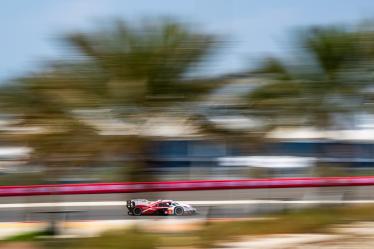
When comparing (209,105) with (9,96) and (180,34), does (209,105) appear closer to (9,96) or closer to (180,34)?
(180,34)

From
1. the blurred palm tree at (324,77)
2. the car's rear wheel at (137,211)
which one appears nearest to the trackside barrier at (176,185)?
the car's rear wheel at (137,211)

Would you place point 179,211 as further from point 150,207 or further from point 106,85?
point 106,85

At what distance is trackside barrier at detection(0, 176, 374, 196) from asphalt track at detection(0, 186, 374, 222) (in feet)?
0.61

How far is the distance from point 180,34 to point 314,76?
431 centimetres

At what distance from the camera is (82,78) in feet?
38.2

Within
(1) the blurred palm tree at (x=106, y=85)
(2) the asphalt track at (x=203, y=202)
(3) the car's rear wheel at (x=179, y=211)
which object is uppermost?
(1) the blurred palm tree at (x=106, y=85)

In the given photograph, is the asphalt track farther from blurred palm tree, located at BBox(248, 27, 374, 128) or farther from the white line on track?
blurred palm tree, located at BBox(248, 27, 374, 128)

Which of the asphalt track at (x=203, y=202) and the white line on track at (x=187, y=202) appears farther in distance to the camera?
the white line on track at (x=187, y=202)

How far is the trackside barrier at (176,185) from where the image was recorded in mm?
12609

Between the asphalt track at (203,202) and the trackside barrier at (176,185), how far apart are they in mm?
185

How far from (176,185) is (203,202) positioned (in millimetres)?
1812

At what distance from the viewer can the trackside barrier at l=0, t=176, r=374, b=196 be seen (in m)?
12.6

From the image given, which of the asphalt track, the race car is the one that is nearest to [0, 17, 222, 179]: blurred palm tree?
the race car

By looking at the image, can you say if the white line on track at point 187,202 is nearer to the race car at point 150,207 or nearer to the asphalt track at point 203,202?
the asphalt track at point 203,202
